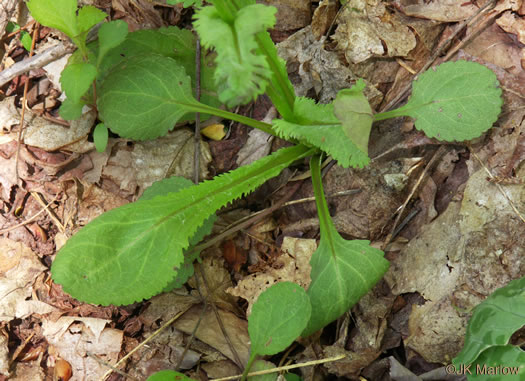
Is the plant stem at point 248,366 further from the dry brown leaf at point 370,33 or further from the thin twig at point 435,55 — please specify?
the dry brown leaf at point 370,33

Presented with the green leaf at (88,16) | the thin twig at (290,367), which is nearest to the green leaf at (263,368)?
the thin twig at (290,367)

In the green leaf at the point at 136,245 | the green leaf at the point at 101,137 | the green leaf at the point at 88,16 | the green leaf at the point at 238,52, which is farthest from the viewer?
the green leaf at the point at 101,137

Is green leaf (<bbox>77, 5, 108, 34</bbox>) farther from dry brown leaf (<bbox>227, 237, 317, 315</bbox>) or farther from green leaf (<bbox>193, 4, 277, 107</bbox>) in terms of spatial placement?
dry brown leaf (<bbox>227, 237, 317, 315</bbox>)

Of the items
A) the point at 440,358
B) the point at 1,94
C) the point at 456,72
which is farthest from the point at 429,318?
the point at 1,94

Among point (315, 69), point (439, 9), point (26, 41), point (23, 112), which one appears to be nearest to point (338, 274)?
point (315, 69)

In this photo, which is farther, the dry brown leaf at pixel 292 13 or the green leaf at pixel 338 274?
the dry brown leaf at pixel 292 13

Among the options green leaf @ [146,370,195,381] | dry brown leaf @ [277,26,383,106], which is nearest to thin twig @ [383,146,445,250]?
dry brown leaf @ [277,26,383,106]
